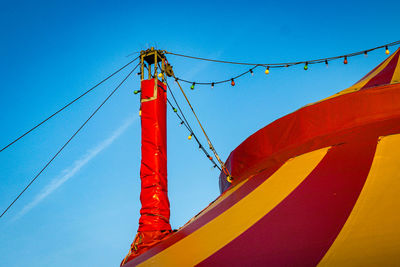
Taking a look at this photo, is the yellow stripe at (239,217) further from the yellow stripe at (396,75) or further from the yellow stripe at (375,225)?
the yellow stripe at (396,75)

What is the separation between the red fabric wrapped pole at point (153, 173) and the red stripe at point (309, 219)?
111 cm

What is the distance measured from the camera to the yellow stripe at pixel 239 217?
234cm

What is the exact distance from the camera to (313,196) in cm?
227

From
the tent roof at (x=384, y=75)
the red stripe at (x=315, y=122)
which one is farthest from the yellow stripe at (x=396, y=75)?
the red stripe at (x=315, y=122)

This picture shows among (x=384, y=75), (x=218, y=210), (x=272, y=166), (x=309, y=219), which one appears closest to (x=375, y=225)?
(x=309, y=219)

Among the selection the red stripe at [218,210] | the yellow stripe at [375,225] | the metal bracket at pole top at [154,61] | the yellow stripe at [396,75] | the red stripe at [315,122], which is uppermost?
the metal bracket at pole top at [154,61]

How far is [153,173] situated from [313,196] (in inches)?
62.6

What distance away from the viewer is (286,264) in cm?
179

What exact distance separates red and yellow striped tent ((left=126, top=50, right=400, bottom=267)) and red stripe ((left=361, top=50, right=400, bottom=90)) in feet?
0.06

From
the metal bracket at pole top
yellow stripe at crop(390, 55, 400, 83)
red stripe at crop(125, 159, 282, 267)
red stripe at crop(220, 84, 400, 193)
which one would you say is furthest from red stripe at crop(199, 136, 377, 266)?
the metal bracket at pole top

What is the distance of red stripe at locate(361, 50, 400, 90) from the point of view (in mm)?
3444

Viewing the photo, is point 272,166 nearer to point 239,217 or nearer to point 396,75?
point 239,217

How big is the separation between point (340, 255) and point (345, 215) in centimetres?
32

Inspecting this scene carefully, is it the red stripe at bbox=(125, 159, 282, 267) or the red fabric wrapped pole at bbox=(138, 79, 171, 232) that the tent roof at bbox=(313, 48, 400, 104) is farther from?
the red fabric wrapped pole at bbox=(138, 79, 171, 232)
